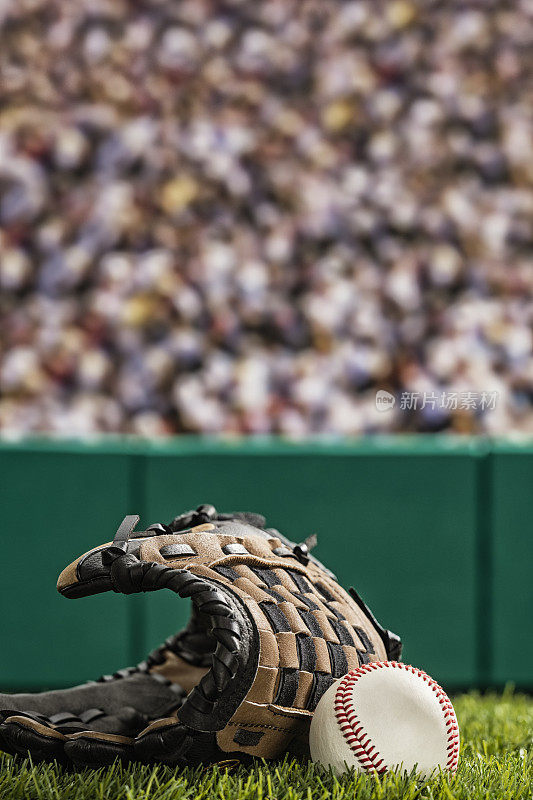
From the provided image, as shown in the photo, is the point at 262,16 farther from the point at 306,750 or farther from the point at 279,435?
the point at 306,750

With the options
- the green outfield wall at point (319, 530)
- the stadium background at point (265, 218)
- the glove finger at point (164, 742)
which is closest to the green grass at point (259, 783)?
the glove finger at point (164, 742)

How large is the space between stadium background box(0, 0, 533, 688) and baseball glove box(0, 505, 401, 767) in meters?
0.83

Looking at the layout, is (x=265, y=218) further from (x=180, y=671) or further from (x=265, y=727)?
(x=265, y=727)

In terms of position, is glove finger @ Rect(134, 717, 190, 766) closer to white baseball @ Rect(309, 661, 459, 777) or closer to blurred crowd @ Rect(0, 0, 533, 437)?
white baseball @ Rect(309, 661, 459, 777)

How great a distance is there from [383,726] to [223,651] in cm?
17

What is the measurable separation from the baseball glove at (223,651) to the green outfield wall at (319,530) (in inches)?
18.7

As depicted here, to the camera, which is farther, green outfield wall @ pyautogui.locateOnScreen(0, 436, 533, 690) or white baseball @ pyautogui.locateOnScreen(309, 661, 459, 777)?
green outfield wall @ pyautogui.locateOnScreen(0, 436, 533, 690)

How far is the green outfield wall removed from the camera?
152 cm

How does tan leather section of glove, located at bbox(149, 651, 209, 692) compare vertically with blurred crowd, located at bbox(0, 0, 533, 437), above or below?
below

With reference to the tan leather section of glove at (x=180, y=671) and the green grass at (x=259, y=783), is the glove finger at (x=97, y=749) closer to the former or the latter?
the green grass at (x=259, y=783)

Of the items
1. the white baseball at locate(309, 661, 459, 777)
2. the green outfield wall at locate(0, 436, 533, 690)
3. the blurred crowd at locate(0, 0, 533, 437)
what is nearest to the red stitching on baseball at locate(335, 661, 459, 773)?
the white baseball at locate(309, 661, 459, 777)

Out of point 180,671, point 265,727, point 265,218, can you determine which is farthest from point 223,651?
point 265,218

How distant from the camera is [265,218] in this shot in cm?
196

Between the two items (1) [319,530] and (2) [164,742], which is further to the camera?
(1) [319,530]
